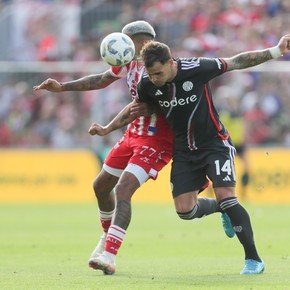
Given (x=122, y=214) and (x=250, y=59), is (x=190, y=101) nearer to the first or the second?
(x=250, y=59)

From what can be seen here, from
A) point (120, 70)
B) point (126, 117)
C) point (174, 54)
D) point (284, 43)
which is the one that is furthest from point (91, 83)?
point (174, 54)

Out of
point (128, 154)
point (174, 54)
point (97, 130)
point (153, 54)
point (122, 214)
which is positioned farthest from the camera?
point (174, 54)

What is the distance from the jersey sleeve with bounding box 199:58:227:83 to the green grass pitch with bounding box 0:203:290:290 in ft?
6.71

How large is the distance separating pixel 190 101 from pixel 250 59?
759 mm

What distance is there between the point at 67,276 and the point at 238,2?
56.7 feet

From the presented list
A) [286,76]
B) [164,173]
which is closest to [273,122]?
[286,76]

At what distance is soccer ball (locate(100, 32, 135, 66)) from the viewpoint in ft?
33.8

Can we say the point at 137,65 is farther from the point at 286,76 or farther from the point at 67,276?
the point at 286,76

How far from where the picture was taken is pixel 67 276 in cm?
1005

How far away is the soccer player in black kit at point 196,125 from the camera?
1001 cm

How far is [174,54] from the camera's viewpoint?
84.9 ft

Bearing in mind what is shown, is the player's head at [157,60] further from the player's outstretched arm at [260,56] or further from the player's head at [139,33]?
the player's head at [139,33]

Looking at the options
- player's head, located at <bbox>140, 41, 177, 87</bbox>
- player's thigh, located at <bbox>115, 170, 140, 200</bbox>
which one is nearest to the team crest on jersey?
player's head, located at <bbox>140, 41, 177, 87</bbox>

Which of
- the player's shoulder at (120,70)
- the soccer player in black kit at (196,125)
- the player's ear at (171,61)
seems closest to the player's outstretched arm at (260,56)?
the soccer player in black kit at (196,125)
